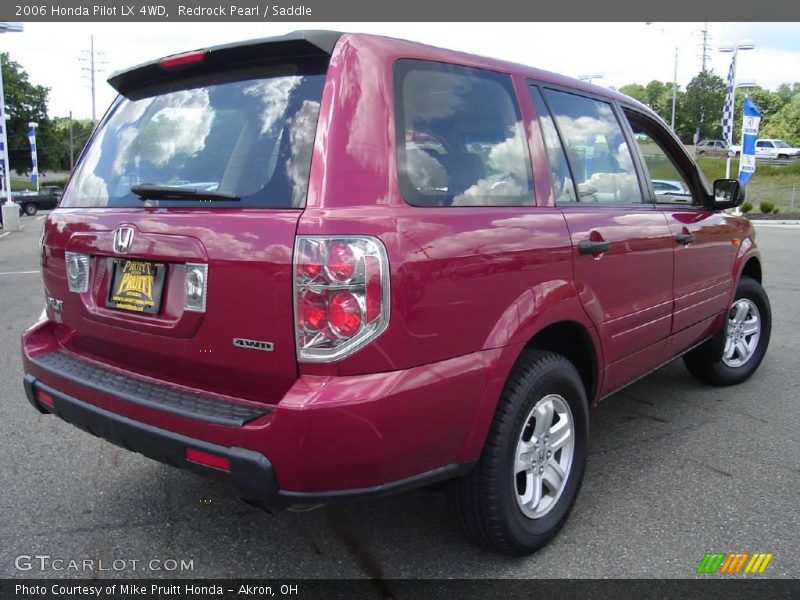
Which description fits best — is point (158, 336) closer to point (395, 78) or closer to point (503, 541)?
point (395, 78)

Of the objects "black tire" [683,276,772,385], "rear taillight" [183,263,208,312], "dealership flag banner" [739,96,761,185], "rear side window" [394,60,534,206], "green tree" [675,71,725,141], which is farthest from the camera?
"green tree" [675,71,725,141]

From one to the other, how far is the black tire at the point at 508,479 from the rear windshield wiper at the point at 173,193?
47.1 inches

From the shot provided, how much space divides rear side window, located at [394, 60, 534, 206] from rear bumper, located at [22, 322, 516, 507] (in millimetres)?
589

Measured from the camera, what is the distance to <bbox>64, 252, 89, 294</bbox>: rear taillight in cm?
258

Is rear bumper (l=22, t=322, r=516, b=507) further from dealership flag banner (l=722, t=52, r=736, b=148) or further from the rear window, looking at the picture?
dealership flag banner (l=722, t=52, r=736, b=148)

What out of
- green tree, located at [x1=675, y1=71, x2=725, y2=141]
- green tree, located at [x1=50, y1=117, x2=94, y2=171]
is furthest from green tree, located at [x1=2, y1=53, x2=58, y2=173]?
green tree, located at [x1=675, y1=71, x2=725, y2=141]

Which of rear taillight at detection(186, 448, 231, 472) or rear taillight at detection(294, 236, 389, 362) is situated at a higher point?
rear taillight at detection(294, 236, 389, 362)

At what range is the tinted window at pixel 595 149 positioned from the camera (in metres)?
3.05

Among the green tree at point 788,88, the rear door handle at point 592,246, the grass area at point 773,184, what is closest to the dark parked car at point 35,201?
the grass area at point 773,184

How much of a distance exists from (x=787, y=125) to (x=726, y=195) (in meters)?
83.6

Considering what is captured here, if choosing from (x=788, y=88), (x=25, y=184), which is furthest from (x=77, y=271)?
(x=788, y=88)

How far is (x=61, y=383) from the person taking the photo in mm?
2572

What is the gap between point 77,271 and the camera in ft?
8.58

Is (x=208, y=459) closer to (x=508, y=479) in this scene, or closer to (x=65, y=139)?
(x=508, y=479)
